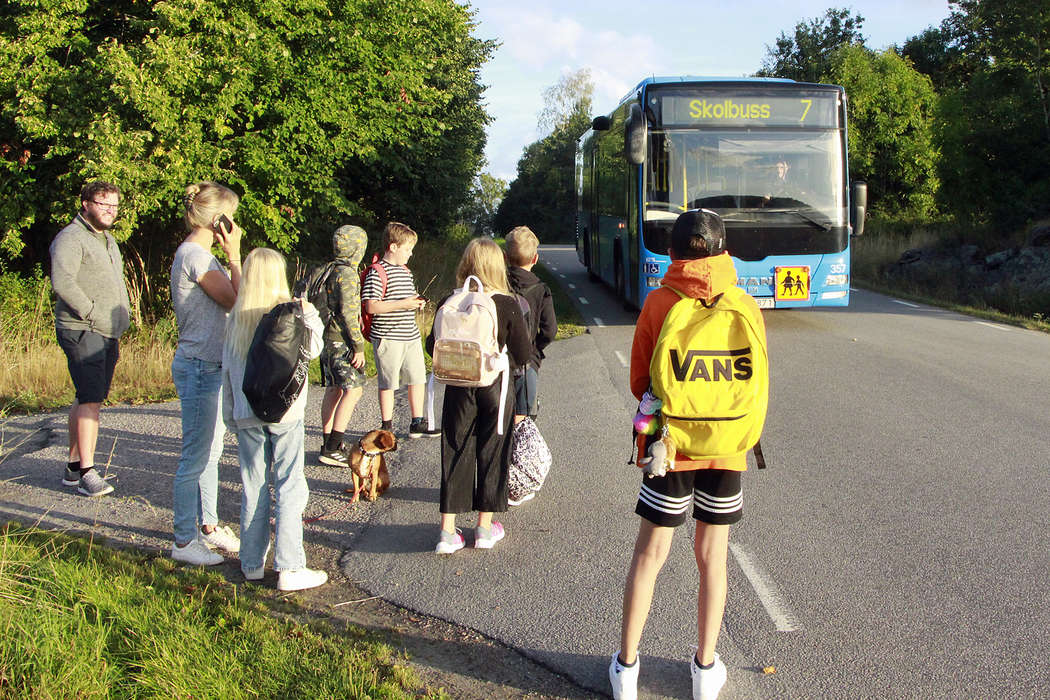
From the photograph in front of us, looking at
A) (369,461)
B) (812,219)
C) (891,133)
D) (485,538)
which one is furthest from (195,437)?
(891,133)

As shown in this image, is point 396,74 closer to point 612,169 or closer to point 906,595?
point 612,169

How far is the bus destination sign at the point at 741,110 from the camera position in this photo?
12.3 metres

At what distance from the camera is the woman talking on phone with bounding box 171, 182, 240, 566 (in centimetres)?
455

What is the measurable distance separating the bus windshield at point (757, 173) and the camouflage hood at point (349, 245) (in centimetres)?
718

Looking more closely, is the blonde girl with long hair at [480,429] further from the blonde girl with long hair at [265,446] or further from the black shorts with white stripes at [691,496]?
the black shorts with white stripes at [691,496]

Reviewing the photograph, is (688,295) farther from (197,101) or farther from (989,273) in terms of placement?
(989,273)

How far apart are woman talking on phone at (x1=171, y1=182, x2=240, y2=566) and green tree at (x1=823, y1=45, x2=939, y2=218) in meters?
28.9

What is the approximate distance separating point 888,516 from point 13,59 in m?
10.6

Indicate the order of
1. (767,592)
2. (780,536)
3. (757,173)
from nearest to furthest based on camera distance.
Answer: (767,592) < (780,536) < (757,173)

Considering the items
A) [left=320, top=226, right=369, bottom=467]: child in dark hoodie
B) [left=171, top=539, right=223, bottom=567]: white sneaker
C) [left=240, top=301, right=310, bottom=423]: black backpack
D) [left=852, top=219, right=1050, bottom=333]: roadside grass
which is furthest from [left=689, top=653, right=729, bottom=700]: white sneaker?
[left=852, top=219, right=1050, bottom=333]: roadside grass

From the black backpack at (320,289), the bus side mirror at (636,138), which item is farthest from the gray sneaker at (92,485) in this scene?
the bus side mirror at (636,138)

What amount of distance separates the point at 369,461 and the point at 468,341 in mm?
1581

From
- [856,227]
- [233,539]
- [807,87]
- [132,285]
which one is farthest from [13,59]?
[856,227]

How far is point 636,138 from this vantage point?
12086mm
